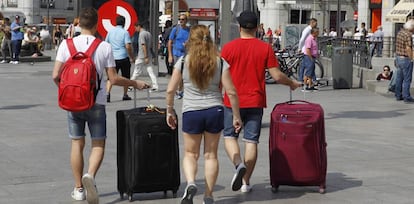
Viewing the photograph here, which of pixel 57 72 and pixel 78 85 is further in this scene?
pixel 57 72

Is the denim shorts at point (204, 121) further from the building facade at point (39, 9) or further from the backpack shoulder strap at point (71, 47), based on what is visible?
the building facade at point (39, 9)

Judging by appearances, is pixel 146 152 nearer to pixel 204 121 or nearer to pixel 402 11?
pixel 204 121

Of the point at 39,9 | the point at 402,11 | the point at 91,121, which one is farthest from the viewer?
the point at 39,9

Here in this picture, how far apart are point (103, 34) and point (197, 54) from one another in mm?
10495

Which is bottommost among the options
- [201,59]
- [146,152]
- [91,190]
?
[91,190]

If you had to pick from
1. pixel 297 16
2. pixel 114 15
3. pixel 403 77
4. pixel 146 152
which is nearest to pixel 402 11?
pixel 403 77

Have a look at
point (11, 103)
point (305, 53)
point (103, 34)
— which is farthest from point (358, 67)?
point (11, 103)

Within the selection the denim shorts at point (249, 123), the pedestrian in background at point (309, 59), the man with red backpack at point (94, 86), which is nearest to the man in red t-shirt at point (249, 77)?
the denim shorts at point (249, 123)

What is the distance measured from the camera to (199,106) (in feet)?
25.1

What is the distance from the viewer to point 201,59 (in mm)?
7594

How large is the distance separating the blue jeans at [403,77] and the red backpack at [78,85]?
11.6 metres

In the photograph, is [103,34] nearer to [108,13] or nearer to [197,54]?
[108,13]

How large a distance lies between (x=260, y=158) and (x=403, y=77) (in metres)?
8.42

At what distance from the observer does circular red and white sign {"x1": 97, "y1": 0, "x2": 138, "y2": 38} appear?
1714 centimetres
